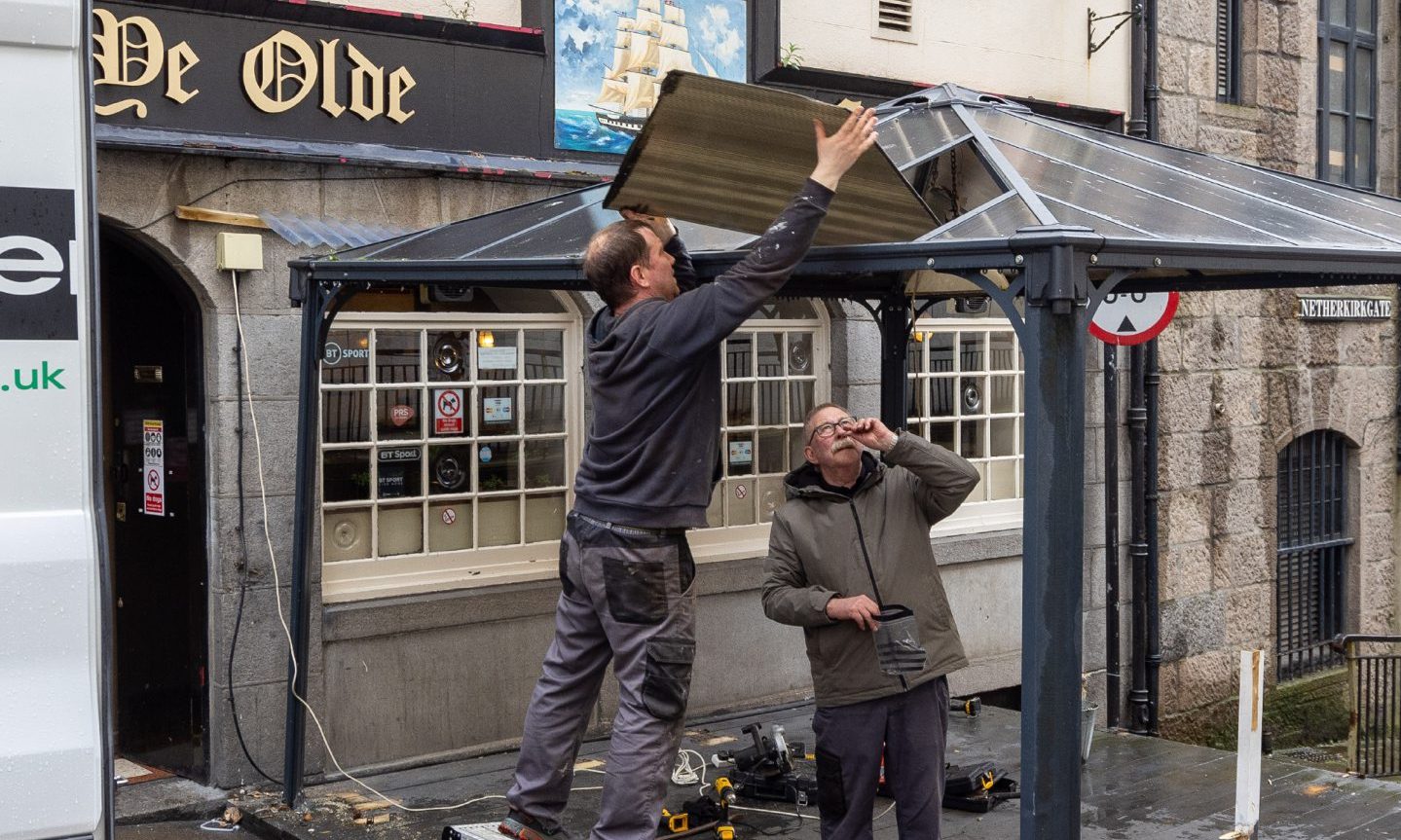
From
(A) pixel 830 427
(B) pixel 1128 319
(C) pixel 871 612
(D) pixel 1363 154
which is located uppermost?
(D) pixel 1363 154

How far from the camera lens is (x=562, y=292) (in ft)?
30.0

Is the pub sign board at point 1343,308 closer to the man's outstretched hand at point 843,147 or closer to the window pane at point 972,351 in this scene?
the window pane at point 972,351

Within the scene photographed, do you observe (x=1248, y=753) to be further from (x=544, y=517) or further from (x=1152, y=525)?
(x=1152, y=525)

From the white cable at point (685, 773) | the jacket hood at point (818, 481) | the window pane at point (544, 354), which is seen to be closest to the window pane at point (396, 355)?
the window pane at point (544, 354)

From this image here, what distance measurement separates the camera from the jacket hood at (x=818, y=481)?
5.68m

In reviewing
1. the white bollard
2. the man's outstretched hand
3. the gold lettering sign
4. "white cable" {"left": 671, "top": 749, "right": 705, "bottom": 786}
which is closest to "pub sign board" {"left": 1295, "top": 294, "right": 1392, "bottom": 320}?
"white cable" {"left": 671, "top": 749, "right": 705, "bottom": 786}

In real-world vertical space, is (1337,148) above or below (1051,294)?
above

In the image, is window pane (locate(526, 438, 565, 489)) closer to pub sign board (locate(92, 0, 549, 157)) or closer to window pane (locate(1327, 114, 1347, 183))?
pub sign board (locate(92, 0, 549, 157))

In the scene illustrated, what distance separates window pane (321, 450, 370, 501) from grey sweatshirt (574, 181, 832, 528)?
11.1 ft

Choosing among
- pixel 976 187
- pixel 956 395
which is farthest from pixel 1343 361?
pixel 976 187

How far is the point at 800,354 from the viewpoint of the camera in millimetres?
10500

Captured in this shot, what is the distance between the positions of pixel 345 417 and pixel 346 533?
624 mm

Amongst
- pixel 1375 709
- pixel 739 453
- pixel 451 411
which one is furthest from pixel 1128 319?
pixel 451 411

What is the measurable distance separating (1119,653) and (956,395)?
2.60 meters
